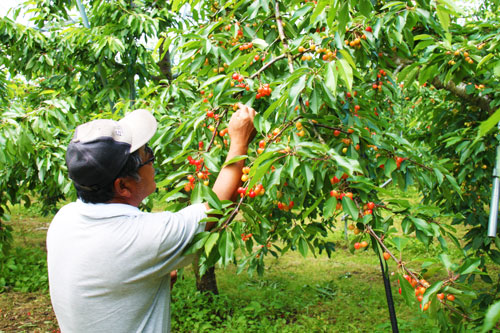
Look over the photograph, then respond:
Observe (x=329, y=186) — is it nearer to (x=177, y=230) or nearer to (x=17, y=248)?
(x=177, y=230)

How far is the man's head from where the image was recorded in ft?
4.05

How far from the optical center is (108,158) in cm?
124

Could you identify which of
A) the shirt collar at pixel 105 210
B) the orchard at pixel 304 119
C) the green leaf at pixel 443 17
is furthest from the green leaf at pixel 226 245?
the green leaf at pixel 443 17

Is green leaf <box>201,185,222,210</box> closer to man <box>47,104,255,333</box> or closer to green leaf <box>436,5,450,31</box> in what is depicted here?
man <box>47,104,255,333</box>

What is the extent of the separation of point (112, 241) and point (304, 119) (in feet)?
2.85

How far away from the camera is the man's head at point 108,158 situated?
1234mm

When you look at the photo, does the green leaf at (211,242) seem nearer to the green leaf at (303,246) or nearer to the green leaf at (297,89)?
the green leaf at (297,89)

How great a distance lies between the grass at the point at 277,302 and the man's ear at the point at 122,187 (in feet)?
9.41

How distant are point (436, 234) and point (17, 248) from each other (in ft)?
21.8

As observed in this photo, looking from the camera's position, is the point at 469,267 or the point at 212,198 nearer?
the point at 469,267

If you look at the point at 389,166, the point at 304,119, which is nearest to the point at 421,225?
the point at 389,166

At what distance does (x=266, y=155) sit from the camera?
124cm

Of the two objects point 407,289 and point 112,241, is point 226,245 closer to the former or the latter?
point 112,241

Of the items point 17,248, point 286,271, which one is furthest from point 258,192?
point 17,248
